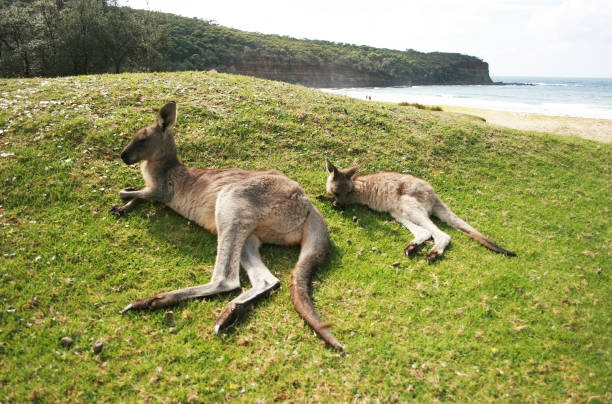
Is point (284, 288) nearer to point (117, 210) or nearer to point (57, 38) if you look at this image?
point (117, 210)

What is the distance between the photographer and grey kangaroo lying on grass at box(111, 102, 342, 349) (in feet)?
12.1

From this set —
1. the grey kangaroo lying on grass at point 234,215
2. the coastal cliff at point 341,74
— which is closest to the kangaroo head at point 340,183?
the grey kangaroo lying on grass at point 234,215

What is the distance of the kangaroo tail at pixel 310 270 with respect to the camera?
11.1ft

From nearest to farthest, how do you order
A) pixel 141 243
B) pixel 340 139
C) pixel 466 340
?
pixel 466 340, pixel 141 243, pixel 340 139

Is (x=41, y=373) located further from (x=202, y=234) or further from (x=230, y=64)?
(x=230, y=64)

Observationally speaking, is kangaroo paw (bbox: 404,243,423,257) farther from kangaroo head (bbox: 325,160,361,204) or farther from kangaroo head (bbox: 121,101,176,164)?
kangaroo head (bbox: 121,101,176,164)

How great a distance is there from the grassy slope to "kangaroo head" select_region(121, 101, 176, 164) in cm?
95

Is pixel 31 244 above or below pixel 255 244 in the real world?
below

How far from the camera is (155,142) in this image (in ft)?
17.2

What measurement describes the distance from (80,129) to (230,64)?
48943mm

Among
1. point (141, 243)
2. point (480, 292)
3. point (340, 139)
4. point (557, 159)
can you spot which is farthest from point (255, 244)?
point (557, 159)

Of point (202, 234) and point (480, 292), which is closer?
point (480, 292)

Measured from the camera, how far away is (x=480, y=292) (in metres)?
4.26

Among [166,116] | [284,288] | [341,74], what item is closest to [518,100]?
[341,74]
